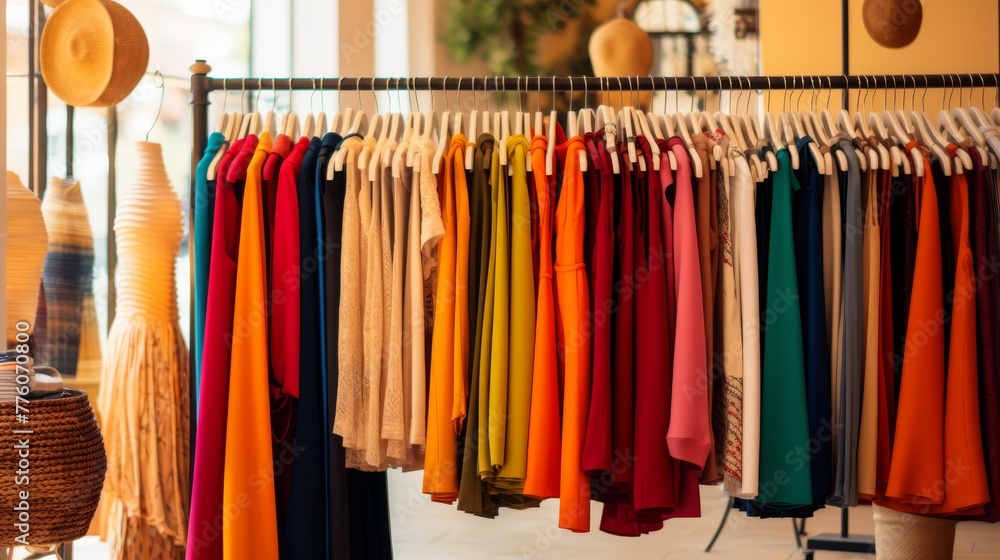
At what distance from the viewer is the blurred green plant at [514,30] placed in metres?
4.69

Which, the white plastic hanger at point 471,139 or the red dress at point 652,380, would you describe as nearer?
the red dress at point 652,380

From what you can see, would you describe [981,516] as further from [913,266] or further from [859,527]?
[859,527]

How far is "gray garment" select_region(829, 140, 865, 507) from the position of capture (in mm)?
1874

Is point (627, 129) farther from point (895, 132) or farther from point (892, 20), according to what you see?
point (892, 20)

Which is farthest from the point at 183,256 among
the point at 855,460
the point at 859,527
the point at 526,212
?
the point at 859,527

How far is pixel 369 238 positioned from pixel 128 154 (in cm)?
186

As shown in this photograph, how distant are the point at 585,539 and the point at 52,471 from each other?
250 cm

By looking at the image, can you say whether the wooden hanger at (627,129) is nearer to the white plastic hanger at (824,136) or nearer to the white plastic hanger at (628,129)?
the white plastic hanger at (628,129)

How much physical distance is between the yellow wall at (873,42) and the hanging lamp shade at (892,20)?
59 centimetres

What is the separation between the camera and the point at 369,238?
193 centimetres

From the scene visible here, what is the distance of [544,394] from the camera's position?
1840mm

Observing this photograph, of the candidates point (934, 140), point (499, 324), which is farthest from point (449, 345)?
point (934, 140)

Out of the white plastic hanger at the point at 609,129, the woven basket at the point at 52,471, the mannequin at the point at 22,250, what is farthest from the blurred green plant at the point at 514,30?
the woven basket at the point at 52,471

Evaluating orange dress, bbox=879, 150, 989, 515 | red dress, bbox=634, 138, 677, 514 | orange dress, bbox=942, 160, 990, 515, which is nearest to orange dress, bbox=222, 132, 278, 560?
red dress, bbox=634, 138, 677, 514
